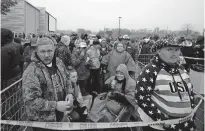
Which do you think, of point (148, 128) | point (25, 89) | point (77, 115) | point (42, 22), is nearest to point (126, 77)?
point (77, 115)

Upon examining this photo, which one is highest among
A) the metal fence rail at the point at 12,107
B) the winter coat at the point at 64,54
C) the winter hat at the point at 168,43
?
the winter hat at the point at 168,43

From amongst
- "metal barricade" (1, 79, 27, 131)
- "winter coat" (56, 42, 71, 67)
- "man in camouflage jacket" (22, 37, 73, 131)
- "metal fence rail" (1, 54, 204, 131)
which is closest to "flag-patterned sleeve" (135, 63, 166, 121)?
"man in camouflage jacket" (22, 37, 73, 131)

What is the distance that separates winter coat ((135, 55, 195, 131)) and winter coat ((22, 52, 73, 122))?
0.97m

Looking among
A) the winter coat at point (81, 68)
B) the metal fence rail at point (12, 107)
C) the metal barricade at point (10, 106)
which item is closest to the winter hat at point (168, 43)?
the metal fence rail at point (12, 107)

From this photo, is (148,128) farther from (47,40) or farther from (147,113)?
(47,40)

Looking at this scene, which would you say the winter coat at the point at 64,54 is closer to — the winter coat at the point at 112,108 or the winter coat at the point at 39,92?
the winter coat at the point at 112,108

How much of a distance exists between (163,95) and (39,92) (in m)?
1.37

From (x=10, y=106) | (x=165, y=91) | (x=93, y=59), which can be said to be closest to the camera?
(x=165, y=91)

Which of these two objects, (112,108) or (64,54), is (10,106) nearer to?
(112,108)

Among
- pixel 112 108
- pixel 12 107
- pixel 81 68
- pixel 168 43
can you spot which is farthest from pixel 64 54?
pixel 168 43

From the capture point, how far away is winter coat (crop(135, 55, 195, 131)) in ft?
8.09

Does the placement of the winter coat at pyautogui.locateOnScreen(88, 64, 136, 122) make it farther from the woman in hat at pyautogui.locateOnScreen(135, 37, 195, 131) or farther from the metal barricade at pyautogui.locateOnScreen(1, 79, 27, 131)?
the metal barricade at pyautogui.locateOnScreen(1, 79, 27, 131)

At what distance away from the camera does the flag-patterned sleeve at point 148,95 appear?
2.46 meters

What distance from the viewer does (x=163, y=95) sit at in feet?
8.10
